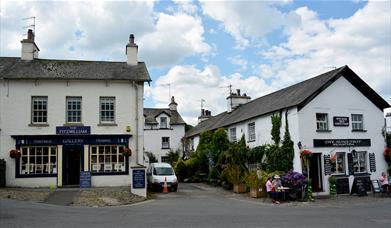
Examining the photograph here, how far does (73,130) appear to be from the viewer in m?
23.5

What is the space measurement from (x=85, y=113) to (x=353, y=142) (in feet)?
54.8

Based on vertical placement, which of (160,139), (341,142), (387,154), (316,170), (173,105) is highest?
(173,105)

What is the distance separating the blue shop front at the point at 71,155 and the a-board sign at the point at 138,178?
2835mm

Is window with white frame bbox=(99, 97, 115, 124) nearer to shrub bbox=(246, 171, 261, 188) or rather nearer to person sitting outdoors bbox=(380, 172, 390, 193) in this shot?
shrub bbox=(246, 171, 261, 188)

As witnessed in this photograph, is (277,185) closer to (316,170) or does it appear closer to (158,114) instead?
(316,170)

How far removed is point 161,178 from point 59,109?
7558 mm

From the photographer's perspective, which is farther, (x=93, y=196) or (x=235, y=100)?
(x=235, y=100)

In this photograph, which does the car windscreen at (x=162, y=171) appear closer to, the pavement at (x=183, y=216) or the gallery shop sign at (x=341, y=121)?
the pavement at (x=183, y=216)

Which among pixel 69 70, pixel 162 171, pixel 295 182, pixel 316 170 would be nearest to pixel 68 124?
pixel 69 70

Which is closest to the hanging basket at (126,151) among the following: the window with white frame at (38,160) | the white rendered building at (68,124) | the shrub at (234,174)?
the white rendered building at (68,124)

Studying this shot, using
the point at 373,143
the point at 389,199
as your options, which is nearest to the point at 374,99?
the point at 373,143

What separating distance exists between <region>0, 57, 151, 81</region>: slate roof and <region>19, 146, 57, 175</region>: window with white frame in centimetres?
432

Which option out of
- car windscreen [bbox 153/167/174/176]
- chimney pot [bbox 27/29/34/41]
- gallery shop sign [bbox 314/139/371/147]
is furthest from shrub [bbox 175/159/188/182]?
chimney pot [bbox 27/29/34/41]

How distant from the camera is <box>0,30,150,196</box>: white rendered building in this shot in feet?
75.9
